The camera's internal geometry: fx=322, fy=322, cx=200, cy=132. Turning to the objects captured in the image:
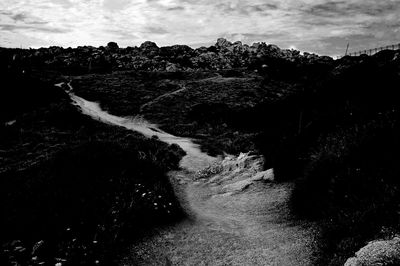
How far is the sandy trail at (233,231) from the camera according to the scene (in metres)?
7.98

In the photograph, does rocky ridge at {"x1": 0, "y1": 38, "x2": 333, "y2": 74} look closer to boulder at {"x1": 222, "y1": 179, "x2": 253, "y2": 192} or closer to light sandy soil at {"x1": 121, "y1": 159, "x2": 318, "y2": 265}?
boulder at {"x1": 222, "y1": 179, "x2": 253, "y2": 192}

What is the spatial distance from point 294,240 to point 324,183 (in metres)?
2.32

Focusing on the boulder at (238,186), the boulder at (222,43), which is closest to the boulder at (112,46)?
the boulder at (222,43)

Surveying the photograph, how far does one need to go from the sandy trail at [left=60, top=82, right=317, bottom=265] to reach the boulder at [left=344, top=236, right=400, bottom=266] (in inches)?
66.2

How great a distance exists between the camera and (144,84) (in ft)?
186

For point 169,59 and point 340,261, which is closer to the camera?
point 340,261

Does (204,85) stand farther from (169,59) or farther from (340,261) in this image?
(340,261)

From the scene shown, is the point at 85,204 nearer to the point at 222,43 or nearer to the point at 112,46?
the point at 112,46

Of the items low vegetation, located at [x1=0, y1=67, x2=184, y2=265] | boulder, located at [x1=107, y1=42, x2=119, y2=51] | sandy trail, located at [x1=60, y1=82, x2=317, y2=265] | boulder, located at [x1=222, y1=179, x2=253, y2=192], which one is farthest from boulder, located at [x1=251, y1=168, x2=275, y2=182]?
boulder, located at [x1=107, y1=42, x2=119, y2=51]

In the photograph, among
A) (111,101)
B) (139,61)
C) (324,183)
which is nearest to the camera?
(324,183)

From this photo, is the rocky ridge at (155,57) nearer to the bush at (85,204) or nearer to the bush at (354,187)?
the bush at (85,204)

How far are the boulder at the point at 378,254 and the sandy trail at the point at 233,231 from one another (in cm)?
168

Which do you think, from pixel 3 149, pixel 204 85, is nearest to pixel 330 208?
pixel 3 149

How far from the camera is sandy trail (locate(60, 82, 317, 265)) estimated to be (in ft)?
26.2
